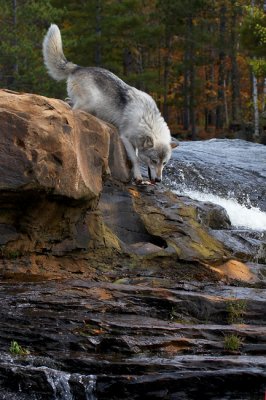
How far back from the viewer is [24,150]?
7.35m

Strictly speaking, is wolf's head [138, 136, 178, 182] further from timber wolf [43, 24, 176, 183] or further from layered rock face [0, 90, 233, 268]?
layered rock face [0, 90, 233, 268]

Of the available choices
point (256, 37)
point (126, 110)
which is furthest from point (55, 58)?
point (256, 37)

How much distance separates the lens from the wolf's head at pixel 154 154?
10.2 m

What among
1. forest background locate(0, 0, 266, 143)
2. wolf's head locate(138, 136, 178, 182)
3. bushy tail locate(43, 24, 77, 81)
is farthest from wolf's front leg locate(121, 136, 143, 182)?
forest background locate(0, 0, 266, 143)

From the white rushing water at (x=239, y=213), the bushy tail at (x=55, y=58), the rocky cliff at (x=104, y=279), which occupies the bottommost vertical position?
the white rushing water at (x=239, y=213)

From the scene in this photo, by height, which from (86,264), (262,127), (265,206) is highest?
(86,264)

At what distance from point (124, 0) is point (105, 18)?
1.35 metres

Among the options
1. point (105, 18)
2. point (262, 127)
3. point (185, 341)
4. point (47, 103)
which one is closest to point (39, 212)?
point (47, 103)

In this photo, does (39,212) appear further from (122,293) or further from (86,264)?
(122,293)

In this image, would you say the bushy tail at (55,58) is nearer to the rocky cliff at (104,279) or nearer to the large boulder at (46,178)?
the rocky cliff at (104,279)

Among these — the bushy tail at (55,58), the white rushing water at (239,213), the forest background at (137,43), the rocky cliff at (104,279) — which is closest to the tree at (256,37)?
the forest background at (137,43)

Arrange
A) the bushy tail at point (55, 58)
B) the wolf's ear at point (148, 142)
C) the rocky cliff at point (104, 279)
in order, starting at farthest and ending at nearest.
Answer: the bushy tail at point (55, 58)
the wolf's ear at point (148, 142)
the rocky cliff at point (104, 279)

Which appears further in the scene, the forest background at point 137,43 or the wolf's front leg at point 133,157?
the forest background at point 137,43

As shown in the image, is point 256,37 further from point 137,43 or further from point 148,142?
point 148,142
